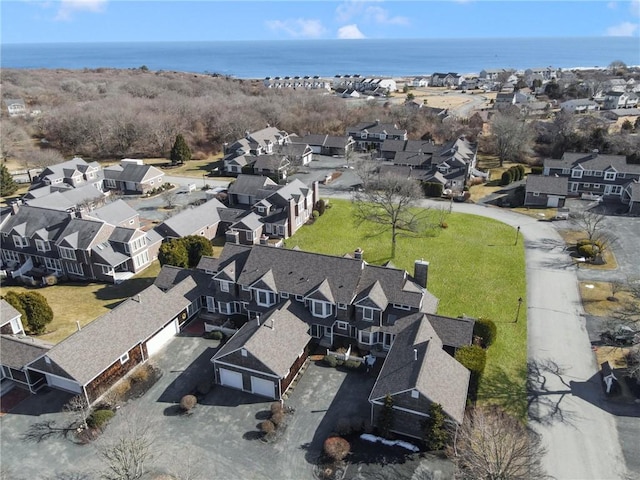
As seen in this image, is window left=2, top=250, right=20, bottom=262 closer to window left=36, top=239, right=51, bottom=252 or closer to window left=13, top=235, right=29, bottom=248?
window left=13, top=235, right=29, bottom=248

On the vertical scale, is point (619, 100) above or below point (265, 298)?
above

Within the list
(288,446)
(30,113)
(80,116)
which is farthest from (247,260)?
(30,113)

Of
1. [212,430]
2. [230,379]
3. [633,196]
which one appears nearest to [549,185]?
[633,196]

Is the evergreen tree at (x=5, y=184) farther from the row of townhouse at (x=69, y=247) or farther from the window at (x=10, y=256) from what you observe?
the window at (x=10, y=256)

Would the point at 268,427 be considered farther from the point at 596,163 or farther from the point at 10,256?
the point at 596,163

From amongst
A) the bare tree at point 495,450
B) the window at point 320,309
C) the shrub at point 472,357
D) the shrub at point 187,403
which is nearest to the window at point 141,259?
the shrub at point 187,403

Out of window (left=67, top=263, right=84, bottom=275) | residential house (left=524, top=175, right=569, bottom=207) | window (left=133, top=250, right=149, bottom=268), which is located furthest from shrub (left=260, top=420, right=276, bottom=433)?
residential house (left=524, top=175, right=569, bottom=207)
